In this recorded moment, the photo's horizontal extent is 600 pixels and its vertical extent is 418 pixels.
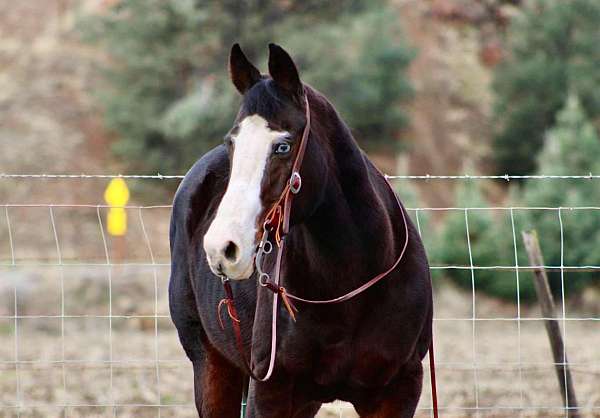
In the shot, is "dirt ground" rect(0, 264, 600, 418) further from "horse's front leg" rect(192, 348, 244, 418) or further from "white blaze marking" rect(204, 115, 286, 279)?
"white blaze marking" rect(204, 115, 286, 279)

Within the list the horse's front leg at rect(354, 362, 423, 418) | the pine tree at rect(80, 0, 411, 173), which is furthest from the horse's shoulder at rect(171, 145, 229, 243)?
the pine tree at rect(80, 0, 411, 173)

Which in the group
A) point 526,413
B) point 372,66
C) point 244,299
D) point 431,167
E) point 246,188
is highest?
point 372,66

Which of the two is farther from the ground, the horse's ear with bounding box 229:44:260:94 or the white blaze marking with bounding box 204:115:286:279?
the horse's ear with bounding box 229:44:260:94

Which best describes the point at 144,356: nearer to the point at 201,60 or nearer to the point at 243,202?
the point at 243,202

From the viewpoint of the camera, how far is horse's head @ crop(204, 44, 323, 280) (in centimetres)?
339

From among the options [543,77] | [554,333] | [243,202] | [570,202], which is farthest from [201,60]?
[243,202]

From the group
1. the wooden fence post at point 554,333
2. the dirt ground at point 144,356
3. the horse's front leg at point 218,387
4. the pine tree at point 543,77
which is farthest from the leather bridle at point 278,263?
the pine tree at point 543,77

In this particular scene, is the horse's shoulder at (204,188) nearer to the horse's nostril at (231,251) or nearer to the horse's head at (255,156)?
the horse's head at (255,156)

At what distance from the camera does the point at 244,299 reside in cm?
450

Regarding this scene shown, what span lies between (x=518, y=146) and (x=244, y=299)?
21.1 m

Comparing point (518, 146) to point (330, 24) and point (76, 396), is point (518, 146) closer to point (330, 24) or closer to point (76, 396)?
point (330, 24)

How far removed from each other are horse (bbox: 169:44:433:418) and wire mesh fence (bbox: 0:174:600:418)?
74.4 inches

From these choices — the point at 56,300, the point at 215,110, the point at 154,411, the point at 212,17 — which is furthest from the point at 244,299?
the point at 212,17

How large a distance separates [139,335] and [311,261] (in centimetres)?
975
